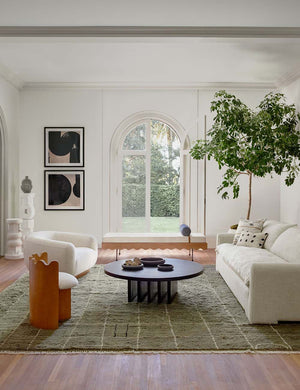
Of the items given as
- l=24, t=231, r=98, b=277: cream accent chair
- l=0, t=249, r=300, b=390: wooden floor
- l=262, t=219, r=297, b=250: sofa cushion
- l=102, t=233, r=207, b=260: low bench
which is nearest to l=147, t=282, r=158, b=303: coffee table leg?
l=24, t=231, r=98, b=277: cream accent chair

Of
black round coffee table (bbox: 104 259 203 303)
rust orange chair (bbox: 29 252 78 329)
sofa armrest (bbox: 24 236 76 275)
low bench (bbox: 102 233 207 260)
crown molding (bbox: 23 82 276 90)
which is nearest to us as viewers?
rust orange chair (bbox: 29 252 78 329)

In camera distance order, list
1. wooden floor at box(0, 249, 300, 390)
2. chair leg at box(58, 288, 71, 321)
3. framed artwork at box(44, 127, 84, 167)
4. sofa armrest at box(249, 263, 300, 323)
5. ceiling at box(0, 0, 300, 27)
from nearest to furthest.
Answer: wooden floor at box(0, 249, 300, 390) < sofa armrest at box(249, 263, 300, 323) < chair leg at box(58, 288, 71, 321) < ceiling at box(0, 0, 300, 27) < framed artwork at box(44, 127, 84, 167)

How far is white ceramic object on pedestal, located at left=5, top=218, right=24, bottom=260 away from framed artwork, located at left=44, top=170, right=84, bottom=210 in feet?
3.60

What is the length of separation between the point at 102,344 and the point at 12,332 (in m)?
0.81

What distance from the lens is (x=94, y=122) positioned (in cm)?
779

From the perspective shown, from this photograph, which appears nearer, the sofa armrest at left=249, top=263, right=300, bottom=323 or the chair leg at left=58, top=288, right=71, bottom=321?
the sofa armrest at left=249, top=263, right=300, bottom=323

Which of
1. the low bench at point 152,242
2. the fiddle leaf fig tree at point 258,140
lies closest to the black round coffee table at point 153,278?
the low bench at point 152,242

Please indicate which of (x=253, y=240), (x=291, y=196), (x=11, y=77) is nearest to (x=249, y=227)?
(x=253, y=240)

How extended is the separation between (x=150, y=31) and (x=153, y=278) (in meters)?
2.79

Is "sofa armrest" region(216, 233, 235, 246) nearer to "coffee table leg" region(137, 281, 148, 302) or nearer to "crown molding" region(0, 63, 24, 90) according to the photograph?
"coffee table leg" region(137, 281, 148, 302)

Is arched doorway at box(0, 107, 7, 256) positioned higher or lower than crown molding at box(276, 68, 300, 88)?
lower

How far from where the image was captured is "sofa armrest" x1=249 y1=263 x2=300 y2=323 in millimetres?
3602

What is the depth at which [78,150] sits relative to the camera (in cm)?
777

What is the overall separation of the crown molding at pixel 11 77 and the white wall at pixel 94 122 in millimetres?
262
